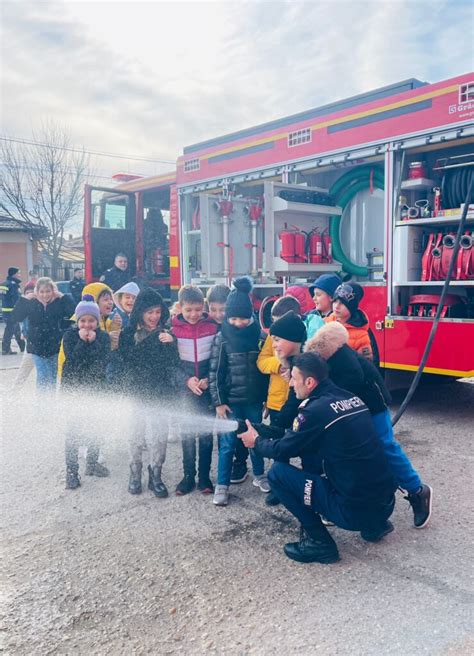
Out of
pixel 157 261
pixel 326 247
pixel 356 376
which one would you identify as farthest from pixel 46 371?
pixel 157 261

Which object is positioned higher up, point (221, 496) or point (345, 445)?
point (345, 445)

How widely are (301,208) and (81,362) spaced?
10.8 feet

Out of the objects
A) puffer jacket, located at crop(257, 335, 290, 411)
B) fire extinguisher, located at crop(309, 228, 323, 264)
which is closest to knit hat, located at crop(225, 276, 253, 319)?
puffer jacket, located at crop(257, 335, 290, 411)

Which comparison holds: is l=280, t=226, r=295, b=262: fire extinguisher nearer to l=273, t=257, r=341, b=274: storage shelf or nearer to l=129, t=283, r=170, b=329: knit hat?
l=273, t=257, r=341, b=274: storage shelf

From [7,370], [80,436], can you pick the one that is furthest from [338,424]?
[7,370]

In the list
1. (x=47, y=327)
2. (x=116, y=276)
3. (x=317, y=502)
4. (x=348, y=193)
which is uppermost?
(x=348, y=193)

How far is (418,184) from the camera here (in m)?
5.38

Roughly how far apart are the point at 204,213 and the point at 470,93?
10.5ft

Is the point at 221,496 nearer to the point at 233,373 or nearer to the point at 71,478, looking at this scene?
the point at 233,373

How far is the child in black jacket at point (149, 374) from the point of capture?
153 inches

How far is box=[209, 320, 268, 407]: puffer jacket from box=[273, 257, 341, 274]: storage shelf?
2.53 metres

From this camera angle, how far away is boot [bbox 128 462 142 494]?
151 inches

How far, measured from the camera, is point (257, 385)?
3811 mm

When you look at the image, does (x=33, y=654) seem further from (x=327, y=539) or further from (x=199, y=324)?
(x=199, y=324)
